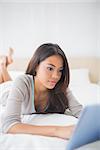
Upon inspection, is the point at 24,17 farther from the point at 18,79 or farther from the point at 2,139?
the point at 2,139

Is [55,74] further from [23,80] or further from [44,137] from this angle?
[44,137]

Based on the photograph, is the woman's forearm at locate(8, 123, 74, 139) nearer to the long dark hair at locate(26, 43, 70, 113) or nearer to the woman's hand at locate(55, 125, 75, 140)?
the woman's hand at locate(55, 125, 75, 140)

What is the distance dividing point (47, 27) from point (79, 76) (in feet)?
0.83

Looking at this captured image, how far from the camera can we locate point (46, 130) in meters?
0.48

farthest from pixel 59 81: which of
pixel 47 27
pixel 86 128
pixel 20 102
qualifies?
pixel 47 27

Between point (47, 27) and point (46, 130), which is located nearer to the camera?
point (46, 130)

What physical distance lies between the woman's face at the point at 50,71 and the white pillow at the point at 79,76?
36 centimetres

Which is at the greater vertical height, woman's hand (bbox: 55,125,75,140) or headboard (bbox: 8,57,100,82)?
headboard (bbox: 8,57,100,82)

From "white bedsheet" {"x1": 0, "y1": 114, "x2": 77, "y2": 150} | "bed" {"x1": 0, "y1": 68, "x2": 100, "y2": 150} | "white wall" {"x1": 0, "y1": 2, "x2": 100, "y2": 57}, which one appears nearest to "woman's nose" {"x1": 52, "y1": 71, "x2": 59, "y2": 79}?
"bed" {"x1": 0, "y1": 68, "x2": 100, "y2": 150}

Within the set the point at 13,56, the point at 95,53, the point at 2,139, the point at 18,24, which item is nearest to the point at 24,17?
the point at 18,24

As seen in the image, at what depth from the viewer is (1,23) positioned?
889 mm

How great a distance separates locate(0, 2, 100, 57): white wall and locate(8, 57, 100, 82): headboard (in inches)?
1.0

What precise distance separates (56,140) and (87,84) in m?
0.57

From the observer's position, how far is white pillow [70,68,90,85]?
1021 millimetres
